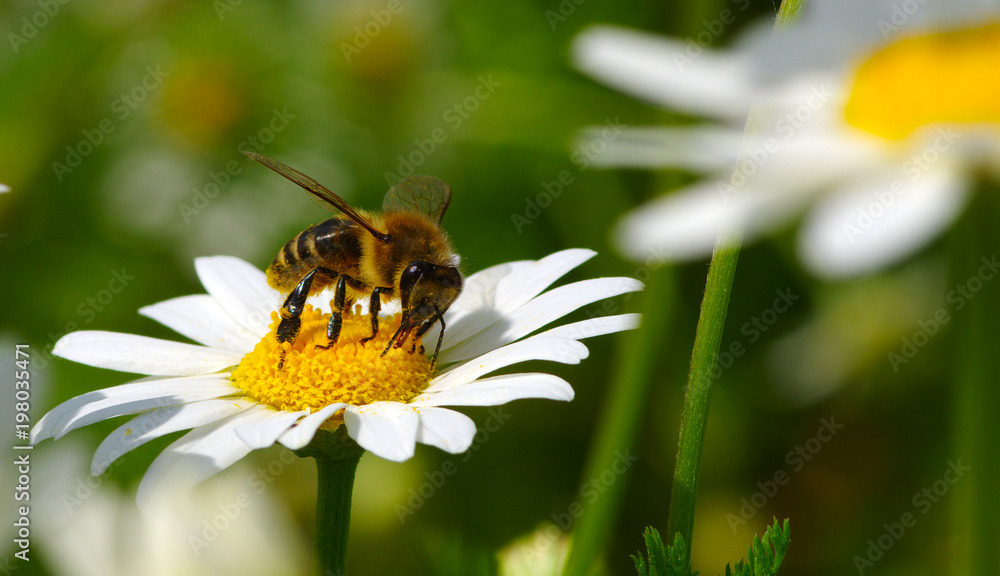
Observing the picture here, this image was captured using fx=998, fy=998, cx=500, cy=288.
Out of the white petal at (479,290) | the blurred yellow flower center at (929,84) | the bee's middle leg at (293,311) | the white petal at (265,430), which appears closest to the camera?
the blurred yellow flower center at (929,84)

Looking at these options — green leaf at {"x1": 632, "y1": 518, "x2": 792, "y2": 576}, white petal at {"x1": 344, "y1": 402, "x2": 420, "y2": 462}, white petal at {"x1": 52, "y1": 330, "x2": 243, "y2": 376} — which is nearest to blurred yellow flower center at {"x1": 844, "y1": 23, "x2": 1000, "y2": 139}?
green leaf at {"x1": 632, "y1": 518, "x2": 792, "y2": 576}

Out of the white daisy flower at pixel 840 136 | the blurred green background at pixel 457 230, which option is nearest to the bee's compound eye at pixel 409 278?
the white daisy flower at pixel 840 136

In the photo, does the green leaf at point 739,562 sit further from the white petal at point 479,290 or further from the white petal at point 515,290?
the white petal at point 479,290

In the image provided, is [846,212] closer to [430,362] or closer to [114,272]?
[430,362]

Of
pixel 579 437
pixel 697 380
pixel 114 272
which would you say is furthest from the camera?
pixel 114 272

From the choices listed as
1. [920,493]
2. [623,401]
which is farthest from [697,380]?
[920,493]

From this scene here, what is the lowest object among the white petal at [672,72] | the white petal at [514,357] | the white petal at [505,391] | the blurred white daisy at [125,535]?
the blurred white daisy at [125,535]

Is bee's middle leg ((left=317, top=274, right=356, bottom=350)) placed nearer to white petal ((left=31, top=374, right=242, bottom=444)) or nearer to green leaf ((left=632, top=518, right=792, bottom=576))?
white petal ((left=31, top=374, right=242, bottom=444))
